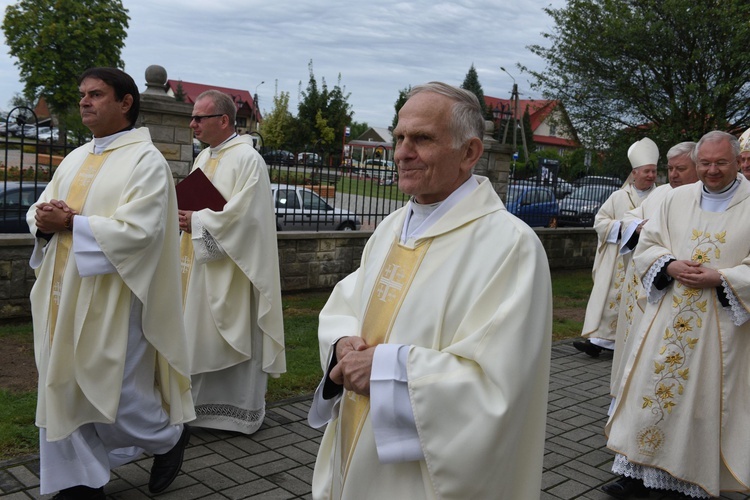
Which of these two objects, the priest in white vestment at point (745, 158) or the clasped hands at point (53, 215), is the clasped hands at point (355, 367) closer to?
the clasped hands at point (53, 215)

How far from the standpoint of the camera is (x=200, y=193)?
16.9 ft

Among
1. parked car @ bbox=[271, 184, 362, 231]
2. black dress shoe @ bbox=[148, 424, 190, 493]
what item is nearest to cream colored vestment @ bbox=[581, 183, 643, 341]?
parked car @ bbox=[271, 184, 362, 231]

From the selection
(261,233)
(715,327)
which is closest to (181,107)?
(261,233)

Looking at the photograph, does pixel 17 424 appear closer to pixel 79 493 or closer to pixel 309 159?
pixel 79 493

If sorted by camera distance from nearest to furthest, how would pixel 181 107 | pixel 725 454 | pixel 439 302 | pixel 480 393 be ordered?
pixel 480 393, pixel 439 302, pixel 725 454, pixel 181 107

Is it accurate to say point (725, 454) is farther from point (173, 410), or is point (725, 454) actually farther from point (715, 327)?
point (173, 410)

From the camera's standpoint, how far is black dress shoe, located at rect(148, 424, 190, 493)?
4035 mm

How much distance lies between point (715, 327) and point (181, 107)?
6115mm

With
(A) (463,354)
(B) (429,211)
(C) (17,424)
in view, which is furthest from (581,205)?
(A) (463,354)

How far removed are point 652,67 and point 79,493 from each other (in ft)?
52.4

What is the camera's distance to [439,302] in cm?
239

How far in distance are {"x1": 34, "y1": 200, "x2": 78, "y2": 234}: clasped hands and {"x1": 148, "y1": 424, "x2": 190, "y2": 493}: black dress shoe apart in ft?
4.40

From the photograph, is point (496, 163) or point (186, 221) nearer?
point (186, 221)

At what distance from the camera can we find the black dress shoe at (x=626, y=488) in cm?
447
